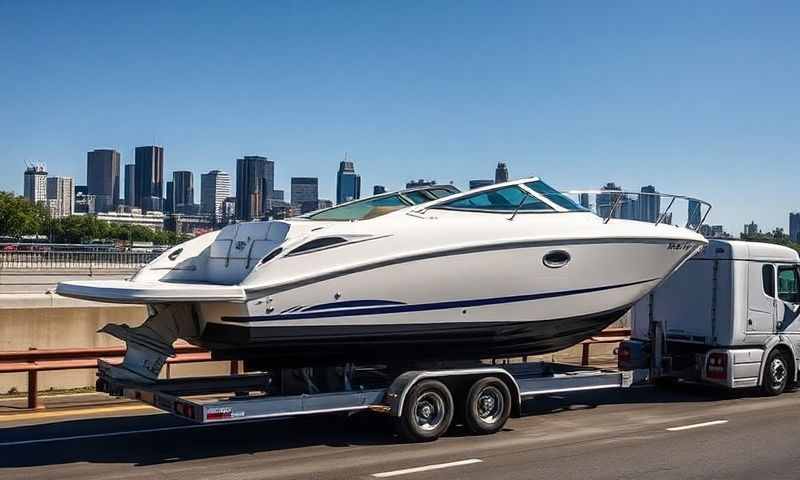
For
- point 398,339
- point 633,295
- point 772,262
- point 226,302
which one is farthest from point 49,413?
point 772,262

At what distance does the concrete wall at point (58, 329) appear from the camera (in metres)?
14.5

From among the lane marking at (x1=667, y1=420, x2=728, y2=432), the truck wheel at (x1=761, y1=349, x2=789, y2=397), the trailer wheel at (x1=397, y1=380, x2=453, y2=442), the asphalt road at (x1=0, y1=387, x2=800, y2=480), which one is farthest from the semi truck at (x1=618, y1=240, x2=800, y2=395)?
the trailer wheel at (x1=397, y1=380, x2=453, y2=442)

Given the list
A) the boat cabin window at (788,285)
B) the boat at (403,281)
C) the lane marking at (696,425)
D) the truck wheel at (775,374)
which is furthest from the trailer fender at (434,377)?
the boat cabin window at (788,285)

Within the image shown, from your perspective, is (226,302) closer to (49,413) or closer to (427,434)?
(427,434)

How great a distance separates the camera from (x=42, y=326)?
1488cm

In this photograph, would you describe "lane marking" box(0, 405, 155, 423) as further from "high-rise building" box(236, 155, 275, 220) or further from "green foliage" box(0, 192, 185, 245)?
"green foliage" box(0, 192, 185, 245)

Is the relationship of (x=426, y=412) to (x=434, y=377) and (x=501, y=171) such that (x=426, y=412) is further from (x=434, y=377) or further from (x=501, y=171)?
(x=501, y=171)

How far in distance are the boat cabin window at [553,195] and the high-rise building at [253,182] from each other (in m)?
9.16

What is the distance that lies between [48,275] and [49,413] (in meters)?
9.86

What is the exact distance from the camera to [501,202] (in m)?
11.9

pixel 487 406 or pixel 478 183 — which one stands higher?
pixel 478 183

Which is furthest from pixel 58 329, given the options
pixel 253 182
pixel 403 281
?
pixel 253 182

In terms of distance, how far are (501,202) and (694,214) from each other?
13.0ft

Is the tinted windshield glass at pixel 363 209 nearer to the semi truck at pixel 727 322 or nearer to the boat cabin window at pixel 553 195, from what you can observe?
the boat cabin window at pixel 553 195
